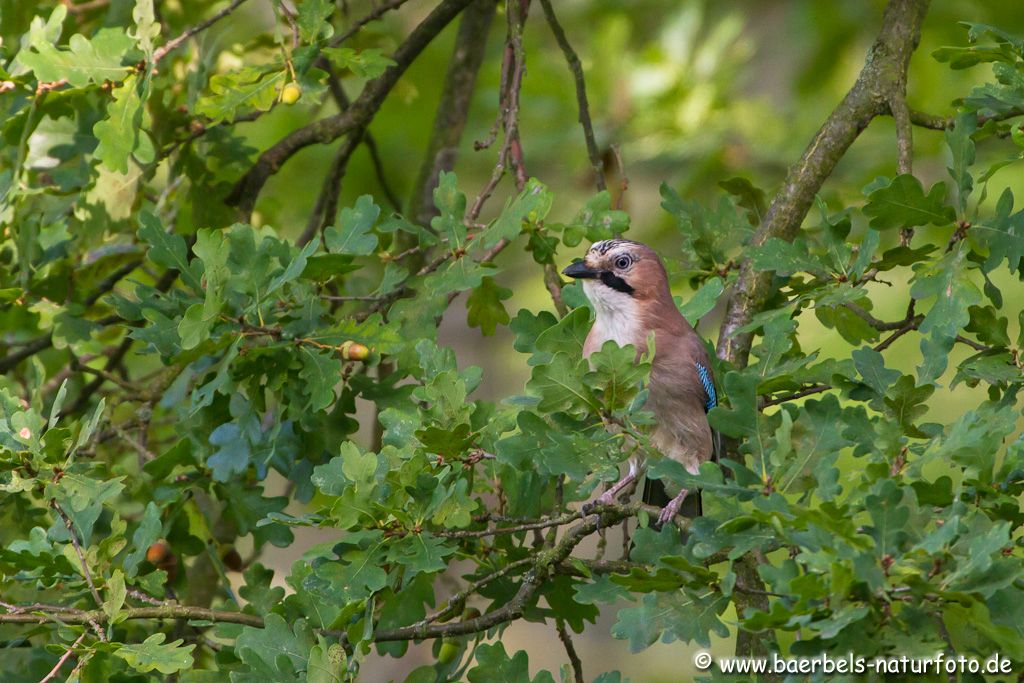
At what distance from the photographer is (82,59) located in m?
3.41

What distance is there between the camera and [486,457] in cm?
272

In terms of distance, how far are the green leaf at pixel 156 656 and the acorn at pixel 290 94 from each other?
1702 mm

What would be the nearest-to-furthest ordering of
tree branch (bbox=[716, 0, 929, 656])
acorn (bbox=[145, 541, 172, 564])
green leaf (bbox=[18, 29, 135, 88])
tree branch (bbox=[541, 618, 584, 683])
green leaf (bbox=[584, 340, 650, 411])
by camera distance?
green leaf (bbox=[584, 340, 650, 411]), tree branch (bbox=[541, 618, 584, 683]), green leaf (bbox=[18, 29, 135, 88]), tree branch (bbox=[716, 0, 929, 656]), acorn (bbox=[145, 541, 172, 564])

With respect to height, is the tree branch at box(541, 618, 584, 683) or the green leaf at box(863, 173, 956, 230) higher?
the green leaf at box(863, 173, 956, 230)

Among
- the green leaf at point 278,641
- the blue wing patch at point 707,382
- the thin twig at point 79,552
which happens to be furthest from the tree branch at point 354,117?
the green leaf at point 278,641

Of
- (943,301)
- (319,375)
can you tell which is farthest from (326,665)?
(943,301)

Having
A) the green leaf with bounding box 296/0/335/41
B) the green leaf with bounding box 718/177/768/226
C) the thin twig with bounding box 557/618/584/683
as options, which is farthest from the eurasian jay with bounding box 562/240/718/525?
the green leaf with bounding box 296/0/335/41

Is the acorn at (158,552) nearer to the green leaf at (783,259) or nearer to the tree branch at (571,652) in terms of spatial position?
the tree branch at (571,652)

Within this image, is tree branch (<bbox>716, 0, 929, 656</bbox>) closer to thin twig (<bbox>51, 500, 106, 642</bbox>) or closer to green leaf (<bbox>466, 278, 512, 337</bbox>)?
green leaf (<bbox>466, 278, 512, 337</bbox>)

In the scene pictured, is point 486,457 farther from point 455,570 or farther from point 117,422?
point 455,570

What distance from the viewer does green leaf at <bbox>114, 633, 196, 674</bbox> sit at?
2604mm

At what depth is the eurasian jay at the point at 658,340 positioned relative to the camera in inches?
152

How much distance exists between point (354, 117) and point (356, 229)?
109cm

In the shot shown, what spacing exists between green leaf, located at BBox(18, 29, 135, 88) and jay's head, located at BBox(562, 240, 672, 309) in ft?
5.17
